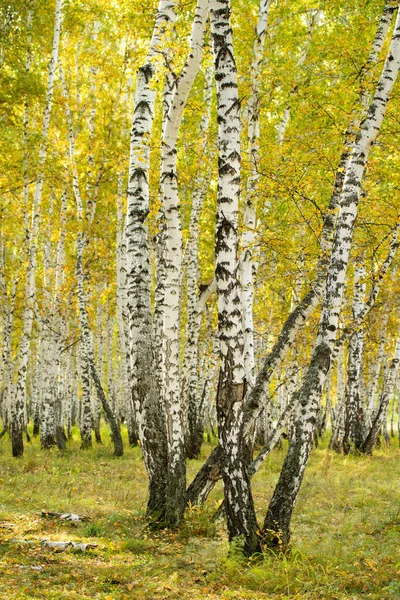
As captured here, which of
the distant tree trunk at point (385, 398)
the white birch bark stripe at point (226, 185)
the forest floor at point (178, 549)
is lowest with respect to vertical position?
the forest floor at point (178, 549)

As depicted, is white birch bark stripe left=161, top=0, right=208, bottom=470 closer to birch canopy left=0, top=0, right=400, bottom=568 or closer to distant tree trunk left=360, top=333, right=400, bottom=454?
birch canopy left=0, top=0, right=400, bottom=568

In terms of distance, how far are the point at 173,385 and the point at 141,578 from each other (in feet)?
8.99

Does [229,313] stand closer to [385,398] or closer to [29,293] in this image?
[29,293]

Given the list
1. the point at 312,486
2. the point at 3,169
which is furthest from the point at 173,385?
the point at 3,169

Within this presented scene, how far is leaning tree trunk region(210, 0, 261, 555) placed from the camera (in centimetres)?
642

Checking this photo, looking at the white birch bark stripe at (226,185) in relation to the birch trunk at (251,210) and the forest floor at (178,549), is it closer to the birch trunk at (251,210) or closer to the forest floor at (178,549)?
the forest floor at (178,549)

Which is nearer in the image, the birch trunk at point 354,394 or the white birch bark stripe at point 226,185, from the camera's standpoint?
the white birch bark stripe at point 226,185

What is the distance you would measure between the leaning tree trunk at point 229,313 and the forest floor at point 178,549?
55cm

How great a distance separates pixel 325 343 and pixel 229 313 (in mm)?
1500

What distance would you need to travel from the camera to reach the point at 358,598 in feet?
18.6

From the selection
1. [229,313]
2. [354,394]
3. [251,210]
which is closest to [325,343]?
[229,313]

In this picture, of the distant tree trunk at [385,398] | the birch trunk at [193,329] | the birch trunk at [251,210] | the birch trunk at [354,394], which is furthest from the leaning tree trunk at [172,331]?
the birch trunk at [354,394]

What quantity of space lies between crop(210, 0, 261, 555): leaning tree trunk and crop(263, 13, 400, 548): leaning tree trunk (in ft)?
1.43

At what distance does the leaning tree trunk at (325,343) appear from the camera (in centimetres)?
683
